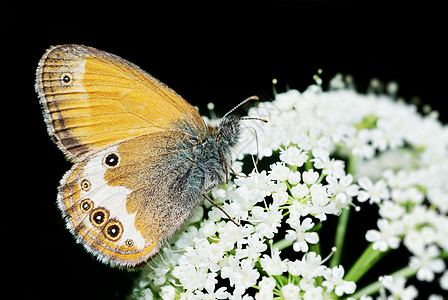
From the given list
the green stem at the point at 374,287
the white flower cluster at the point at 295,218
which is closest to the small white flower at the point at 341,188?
the white flower cluster at the point at 295,218

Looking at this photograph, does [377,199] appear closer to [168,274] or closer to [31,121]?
[168,274]

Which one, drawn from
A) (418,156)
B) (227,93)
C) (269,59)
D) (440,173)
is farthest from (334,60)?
(440,173)

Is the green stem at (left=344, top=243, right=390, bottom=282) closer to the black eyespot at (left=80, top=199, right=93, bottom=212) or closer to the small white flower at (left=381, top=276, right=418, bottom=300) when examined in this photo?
the small white flower at (left=381, top=276, right=418, bottom=300)

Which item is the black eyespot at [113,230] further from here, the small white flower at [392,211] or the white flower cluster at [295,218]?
the small white flower at [392,211]

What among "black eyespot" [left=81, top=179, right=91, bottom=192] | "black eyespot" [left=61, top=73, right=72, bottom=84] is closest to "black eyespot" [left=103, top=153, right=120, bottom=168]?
"black eyespot" [left=81, top=179, right=91, bottom=192]

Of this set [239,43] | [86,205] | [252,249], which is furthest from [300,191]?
[239,43]

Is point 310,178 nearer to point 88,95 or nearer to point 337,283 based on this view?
point 337,283
